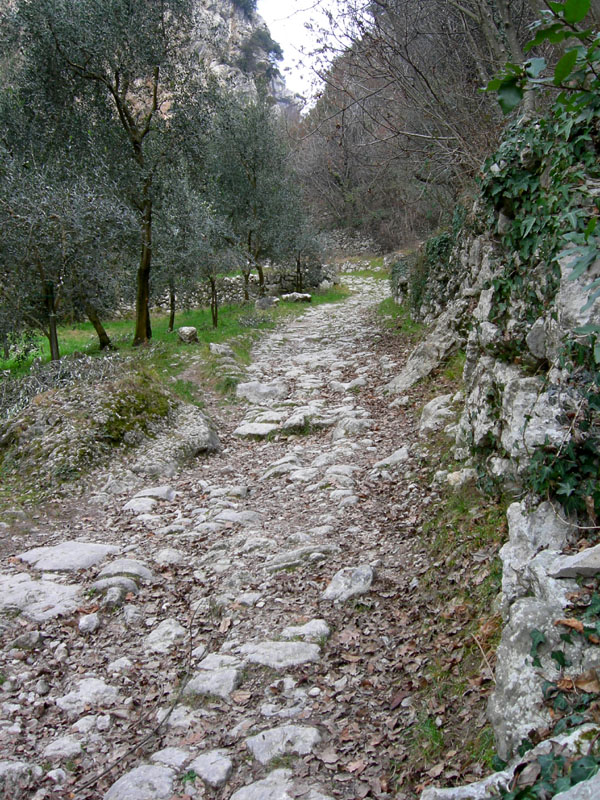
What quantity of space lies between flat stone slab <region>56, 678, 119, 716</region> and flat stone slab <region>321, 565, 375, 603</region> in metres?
1.71

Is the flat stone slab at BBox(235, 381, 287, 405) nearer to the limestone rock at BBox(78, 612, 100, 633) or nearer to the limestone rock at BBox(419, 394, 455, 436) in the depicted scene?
the limestone rock at BBox(419, 394, 455, 436)

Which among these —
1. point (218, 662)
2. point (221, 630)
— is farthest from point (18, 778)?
point (221, 630)

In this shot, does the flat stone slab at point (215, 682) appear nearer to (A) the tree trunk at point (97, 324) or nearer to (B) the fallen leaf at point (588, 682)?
(B) the fallen leaf at point (588, 682)

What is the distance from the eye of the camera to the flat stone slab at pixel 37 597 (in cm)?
463

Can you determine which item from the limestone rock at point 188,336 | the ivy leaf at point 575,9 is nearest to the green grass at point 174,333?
the limestone rock at point 188,336

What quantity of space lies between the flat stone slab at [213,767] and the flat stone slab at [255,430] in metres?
5.81

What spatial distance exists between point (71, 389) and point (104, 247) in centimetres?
464

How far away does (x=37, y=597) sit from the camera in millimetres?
4809

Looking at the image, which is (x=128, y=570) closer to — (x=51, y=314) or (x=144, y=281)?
(x=51, y=314)

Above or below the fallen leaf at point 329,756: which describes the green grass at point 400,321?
above

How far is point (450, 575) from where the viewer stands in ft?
13.8

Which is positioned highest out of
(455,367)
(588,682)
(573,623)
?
(455,367)

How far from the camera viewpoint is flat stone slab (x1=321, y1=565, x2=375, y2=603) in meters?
4.49

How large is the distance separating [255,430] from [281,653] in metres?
5.25
